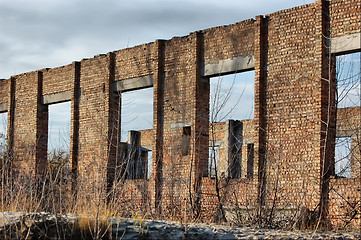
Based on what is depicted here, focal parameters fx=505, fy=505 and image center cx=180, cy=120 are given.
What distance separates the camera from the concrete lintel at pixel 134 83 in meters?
14.7

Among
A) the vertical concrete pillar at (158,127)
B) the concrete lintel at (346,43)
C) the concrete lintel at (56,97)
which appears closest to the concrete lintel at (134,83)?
the vertical concrete pillar at (158,127)

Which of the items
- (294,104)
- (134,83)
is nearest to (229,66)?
(294,104)

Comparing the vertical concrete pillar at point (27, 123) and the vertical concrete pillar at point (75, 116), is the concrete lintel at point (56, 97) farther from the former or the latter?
the vertical concrete pillar at point (75, 116)

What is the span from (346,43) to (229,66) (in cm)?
298

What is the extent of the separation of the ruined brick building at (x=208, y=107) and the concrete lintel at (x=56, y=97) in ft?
0.18

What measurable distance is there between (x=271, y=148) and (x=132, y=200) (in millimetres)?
4134

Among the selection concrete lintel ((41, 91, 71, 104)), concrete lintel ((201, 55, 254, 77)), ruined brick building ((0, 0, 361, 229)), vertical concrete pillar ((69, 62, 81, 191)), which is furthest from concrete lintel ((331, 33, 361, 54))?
concrete lintel ((41, 91, 71, 104))

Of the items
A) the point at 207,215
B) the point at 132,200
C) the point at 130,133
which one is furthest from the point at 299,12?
the point at 130,133

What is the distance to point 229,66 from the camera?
12688mm

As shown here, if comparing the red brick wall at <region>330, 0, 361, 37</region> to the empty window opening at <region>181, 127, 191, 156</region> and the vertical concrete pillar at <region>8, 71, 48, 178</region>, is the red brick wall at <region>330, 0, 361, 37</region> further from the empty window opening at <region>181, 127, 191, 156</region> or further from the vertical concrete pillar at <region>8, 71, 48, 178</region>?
the vertical concrete pillar at <region>8, 71, 48, 178</region>

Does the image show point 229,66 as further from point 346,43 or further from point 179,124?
point 346,43

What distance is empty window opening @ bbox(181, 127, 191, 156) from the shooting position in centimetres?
1366

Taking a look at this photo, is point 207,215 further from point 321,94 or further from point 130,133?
point 130,133

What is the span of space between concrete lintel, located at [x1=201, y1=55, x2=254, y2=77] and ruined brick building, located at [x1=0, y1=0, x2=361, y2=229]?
26 mm
